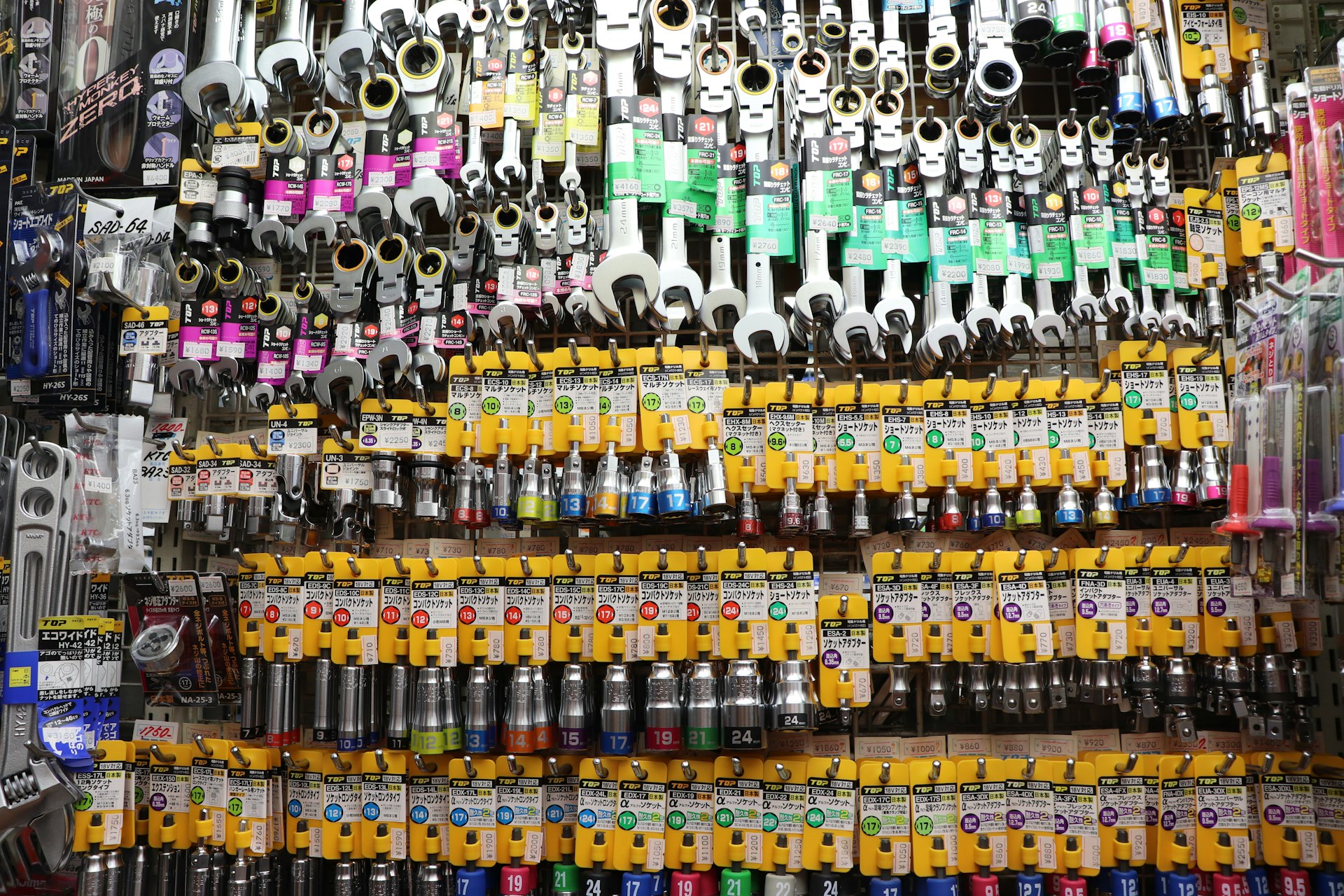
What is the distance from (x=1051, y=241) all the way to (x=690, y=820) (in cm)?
181

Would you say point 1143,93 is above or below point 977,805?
above

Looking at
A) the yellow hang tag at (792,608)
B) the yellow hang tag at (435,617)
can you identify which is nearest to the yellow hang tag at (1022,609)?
the yellow hang tag at (792,608)

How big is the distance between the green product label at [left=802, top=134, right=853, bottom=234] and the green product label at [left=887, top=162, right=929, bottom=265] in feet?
0.48

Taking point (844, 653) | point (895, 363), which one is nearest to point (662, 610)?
point (844, 653)

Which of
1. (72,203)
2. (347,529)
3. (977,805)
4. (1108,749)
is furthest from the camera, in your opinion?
(72,203)

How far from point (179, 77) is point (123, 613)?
5.44ft

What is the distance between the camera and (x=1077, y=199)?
257cm

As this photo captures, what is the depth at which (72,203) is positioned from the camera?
2.80 m

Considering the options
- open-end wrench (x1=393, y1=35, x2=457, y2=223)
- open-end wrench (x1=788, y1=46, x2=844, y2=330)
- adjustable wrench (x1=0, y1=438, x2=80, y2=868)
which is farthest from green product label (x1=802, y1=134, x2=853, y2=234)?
adjustable wrench (x1=0, y1=438, x2=80, y2=868)

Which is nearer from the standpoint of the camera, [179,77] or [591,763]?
[591,763]

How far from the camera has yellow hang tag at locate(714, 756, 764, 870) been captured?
226 cm

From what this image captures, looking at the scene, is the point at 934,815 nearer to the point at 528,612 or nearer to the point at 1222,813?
the point at 1222,813

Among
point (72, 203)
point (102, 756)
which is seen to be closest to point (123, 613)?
point (102, 756)

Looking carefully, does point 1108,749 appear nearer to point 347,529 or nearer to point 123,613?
point 347,529
